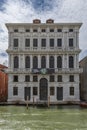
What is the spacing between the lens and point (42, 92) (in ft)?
162

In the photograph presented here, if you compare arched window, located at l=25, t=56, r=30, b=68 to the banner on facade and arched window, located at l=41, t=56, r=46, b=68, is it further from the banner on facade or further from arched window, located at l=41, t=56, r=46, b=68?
arched window, located at l=41, t=56, r=46, b=68

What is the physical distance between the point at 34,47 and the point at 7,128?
28.2 meters

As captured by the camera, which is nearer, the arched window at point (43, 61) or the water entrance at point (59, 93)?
the water entrance at point (59, 93)

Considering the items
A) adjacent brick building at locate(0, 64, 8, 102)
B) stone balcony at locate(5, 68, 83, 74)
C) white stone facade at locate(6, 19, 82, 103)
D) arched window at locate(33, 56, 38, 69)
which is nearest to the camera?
stone balcony at locate(5, 68, 83, 74)

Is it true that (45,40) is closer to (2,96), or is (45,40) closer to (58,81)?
(58,81)

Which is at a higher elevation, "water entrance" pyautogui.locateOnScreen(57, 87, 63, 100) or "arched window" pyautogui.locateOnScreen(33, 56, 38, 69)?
"arched window" pyautogui.locateOnScreen(33, 56, 38, 69)

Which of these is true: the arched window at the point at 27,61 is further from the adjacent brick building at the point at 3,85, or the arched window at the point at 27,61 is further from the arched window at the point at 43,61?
the adjacent brick building at the point at 3,85

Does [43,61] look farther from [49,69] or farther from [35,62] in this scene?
[49,69]

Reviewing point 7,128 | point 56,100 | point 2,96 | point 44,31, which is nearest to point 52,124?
point 7,128

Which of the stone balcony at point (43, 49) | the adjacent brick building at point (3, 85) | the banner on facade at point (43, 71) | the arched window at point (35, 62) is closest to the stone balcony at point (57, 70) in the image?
the banner on facade at point (43, 71)

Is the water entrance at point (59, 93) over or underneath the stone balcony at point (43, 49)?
underneath

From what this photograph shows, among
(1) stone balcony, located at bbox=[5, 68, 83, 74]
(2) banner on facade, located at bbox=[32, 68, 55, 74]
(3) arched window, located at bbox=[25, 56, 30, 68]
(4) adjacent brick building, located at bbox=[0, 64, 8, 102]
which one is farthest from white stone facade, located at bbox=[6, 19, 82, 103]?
(4) adjacent brick building, located at bbox=[0, 64, 8, 102]

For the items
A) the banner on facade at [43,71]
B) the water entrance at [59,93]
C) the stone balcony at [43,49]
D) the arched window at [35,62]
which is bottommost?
the water entrance at [59,93]

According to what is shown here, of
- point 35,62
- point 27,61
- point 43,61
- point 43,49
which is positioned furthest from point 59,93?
point 43,49
